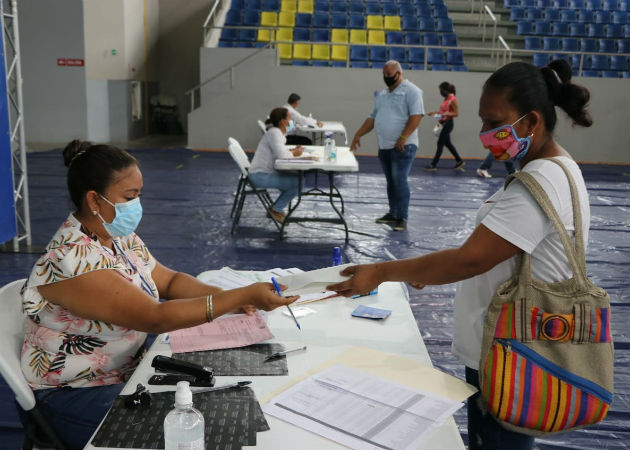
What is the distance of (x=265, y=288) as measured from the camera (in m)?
1.69

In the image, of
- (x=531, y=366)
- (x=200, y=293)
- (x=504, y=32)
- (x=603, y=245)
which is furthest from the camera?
(x=504, y=32)

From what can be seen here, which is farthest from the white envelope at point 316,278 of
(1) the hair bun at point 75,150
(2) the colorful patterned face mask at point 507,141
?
(1) the hair bun at point 75,150

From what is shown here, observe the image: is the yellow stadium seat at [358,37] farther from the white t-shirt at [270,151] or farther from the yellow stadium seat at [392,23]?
the white t-shirt at [270,151]

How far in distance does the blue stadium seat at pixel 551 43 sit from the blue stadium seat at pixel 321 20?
4.79m

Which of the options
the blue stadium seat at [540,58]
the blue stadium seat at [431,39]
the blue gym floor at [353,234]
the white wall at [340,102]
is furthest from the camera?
the blue stadium seat at [431,39]

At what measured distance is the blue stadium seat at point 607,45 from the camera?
12.9m

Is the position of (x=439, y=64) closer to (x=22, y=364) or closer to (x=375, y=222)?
(x=375, y=222)

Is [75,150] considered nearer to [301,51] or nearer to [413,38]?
[301,51]

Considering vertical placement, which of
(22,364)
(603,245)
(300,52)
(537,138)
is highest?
(300,52)

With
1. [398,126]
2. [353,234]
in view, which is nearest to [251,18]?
[398,126]

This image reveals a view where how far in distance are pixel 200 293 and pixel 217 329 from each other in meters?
0.28

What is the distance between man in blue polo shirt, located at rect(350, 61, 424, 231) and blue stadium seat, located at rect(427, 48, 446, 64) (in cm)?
721

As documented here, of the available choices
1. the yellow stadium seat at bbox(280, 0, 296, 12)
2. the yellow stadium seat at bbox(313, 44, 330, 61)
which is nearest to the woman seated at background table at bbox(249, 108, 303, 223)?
the yellow stadium seat at bbox(313, 44, 330, 61)

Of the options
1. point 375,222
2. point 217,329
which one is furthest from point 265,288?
point 375,222
